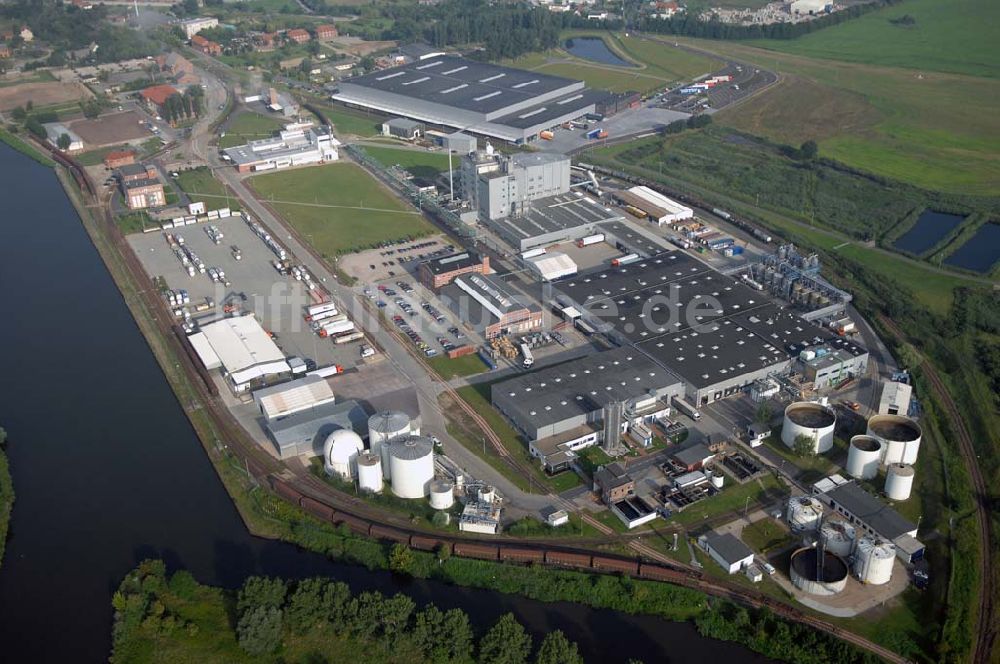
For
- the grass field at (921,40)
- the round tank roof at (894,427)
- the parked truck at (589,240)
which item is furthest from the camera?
the grass field at (921,40)

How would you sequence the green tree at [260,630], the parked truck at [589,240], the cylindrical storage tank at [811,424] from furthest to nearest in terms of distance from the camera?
the parked truck at [589,240] → the cylindrical storage tank at [811,424] → the green tree at [260,630]

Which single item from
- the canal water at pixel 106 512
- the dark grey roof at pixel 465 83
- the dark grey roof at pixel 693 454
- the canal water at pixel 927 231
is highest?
the dark grey roof at pixel 465 83

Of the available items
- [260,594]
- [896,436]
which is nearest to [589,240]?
[896,436]

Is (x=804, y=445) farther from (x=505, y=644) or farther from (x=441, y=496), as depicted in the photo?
(x=505, y=644)

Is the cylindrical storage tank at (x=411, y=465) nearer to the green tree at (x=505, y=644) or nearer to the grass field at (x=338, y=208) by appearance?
the green tree at (x=505, y=644)

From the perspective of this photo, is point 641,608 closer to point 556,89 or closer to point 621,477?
point 621,477

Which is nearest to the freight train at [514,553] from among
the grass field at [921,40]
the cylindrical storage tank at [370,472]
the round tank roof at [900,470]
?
the cylindrical storage tank at [370,472]
